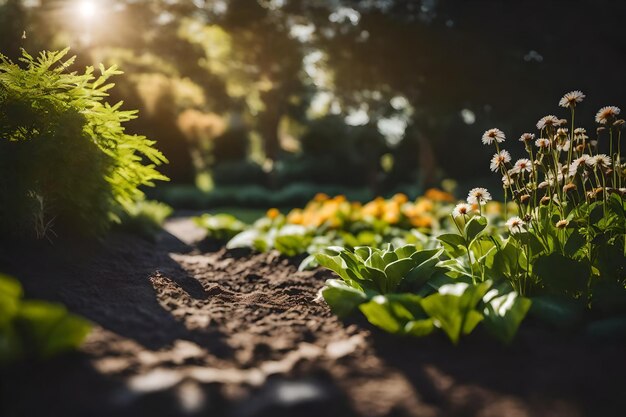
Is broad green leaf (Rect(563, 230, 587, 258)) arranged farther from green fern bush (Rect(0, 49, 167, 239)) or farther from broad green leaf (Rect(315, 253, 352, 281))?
green fern bush (Rect(0, 49, 167, 239))

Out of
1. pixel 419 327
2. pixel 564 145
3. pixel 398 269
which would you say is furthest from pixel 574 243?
pixel 419 327

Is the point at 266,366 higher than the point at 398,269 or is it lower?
lower

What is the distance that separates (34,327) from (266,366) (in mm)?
904

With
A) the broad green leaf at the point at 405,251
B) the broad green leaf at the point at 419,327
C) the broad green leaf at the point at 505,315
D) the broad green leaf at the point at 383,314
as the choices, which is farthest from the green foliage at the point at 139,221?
the broad green leaf at the point at 505,315

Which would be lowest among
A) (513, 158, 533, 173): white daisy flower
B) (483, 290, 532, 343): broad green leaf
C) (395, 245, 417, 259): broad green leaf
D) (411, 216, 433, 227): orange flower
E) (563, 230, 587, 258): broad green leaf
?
(483, 290, 532, 343): broad green leaf

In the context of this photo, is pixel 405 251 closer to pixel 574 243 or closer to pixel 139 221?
pixel 574 243

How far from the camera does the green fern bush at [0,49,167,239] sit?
124 inches

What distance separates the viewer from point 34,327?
1.71 m

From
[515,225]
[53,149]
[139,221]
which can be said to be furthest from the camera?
[139,221]

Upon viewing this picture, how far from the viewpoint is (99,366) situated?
1837 millimetres

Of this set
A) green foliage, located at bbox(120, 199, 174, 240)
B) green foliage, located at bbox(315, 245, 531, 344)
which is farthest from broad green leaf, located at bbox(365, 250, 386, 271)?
green foliage, located at bbox(120, 199, 174, 240)

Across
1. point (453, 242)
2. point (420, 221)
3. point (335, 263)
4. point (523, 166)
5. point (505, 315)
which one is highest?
point (420, 221)

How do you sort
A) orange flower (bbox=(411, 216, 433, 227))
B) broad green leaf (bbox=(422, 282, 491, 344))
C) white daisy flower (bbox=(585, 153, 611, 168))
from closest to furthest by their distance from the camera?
broad green leaf (bbox=(422, 282, 491, 344)), white daisy flower (bbox=(585, 153, 611, 168)), orange flower (bbox=(411, 216, 433, 227))

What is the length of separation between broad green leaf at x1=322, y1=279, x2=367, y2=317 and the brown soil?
86 millimetres
